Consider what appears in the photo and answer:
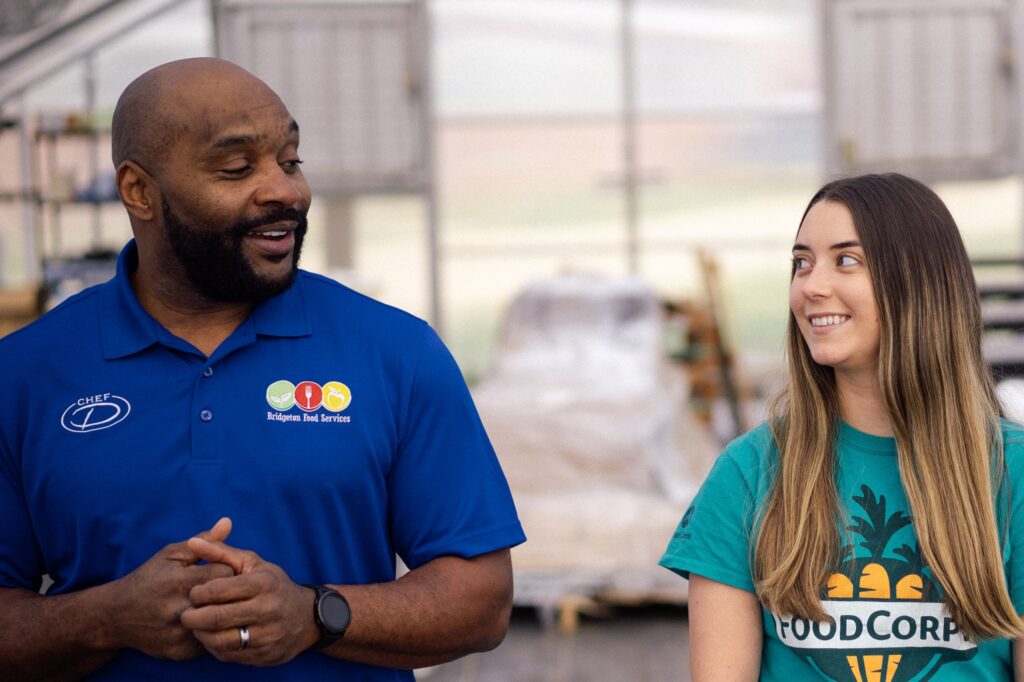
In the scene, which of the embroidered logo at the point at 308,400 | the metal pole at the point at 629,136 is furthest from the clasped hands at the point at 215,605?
the metal pole at the point at 629,136

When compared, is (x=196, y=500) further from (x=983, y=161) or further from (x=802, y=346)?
(x=983, y=161)

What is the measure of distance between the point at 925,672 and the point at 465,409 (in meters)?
0.58

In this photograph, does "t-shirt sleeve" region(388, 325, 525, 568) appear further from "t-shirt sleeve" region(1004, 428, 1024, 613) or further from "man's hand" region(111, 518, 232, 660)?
"t-shirt sleeve" region(1004, 428, 1024, 613)

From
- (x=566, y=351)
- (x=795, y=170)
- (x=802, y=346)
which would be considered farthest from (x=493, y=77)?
(x=802, y=346)

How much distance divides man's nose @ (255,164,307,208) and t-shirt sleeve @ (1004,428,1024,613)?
0.85 m

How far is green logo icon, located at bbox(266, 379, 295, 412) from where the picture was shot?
155cm

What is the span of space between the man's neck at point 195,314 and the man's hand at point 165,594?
0.25 m

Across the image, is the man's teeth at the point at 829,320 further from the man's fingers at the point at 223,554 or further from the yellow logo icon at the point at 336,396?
the man's fingers at the point at 223,554

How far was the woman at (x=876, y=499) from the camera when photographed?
153 cm

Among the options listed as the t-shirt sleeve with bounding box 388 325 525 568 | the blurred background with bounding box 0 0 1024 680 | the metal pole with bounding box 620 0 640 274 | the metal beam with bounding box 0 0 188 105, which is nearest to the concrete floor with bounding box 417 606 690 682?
the blurred background with bounding box 0 0 1024 680

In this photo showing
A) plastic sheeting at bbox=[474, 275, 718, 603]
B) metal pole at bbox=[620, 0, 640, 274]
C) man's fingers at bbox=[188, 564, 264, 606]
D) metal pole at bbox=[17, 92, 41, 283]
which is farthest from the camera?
metal pole at bbox=[620, 0, 640, 274]

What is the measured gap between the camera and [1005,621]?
151cm

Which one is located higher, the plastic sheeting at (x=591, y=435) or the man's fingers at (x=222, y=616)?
the man's fingers at (x=222, y=616)

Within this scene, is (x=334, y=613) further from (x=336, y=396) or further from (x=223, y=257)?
(x=223, y=257)
